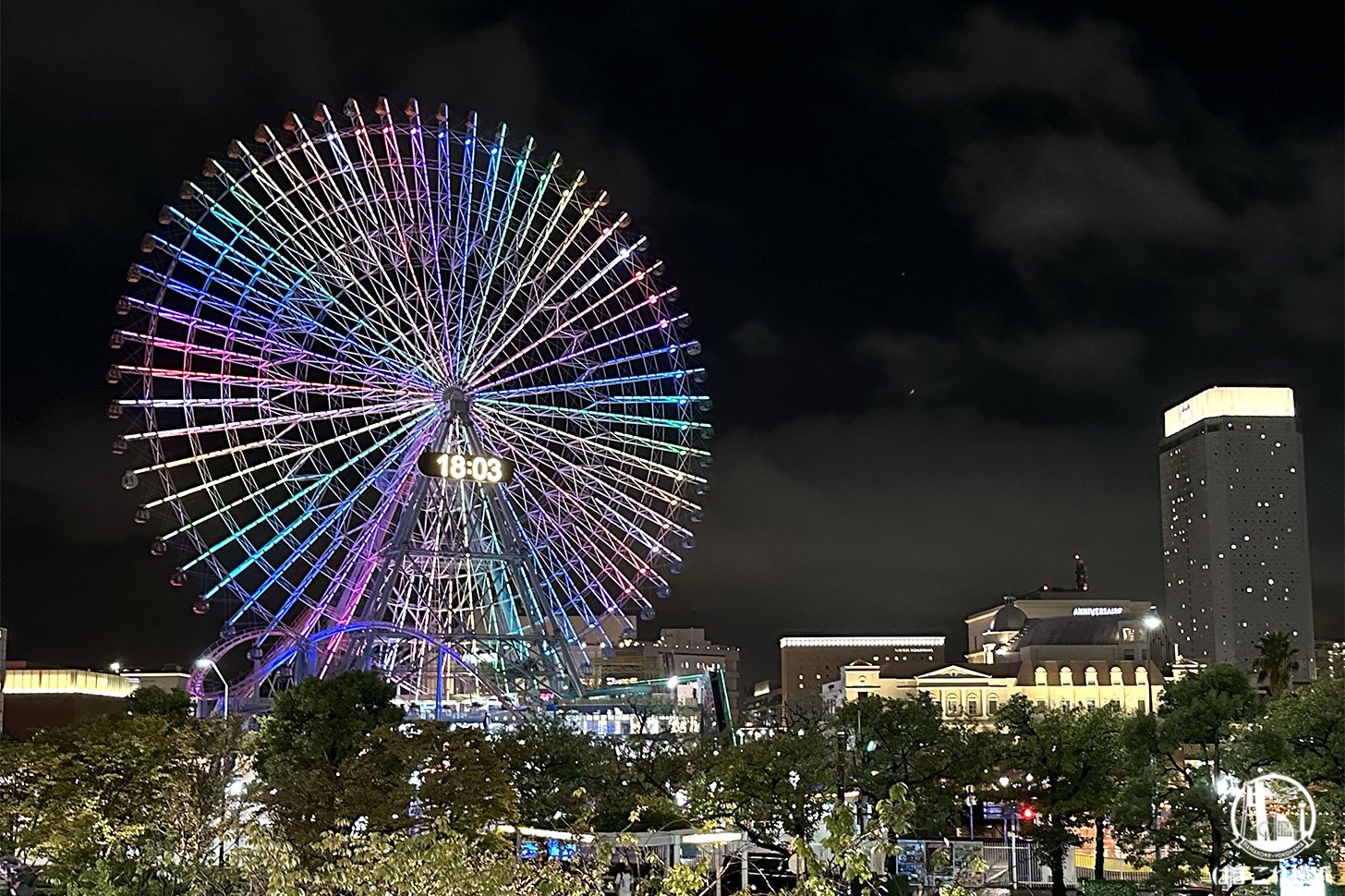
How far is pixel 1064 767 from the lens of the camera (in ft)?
177

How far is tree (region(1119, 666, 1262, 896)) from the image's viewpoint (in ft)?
139

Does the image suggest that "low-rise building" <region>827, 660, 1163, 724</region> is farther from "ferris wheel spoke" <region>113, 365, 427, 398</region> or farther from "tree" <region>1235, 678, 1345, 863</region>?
"tree" <region>1235, 678, 1345, 863</region>

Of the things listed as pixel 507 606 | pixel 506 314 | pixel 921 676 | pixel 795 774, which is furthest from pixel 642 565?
pixel 921 676

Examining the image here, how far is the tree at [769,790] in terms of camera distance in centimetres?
4988

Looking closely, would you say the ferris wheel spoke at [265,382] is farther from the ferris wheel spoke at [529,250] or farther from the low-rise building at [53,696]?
the low-rise building at [53,696]

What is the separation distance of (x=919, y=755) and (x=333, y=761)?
21745 mm

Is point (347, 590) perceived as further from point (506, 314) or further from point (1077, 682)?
point (1077, 682)

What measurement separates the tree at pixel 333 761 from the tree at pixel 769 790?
9.97 metres

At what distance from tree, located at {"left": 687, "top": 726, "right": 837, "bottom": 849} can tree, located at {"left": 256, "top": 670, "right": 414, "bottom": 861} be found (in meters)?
9.97

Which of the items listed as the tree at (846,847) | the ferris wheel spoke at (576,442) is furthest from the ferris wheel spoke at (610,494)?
the tree at (846,847)

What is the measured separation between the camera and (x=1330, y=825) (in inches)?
1528

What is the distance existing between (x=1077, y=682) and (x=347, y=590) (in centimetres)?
11108

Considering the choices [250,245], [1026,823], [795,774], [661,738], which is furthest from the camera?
[661,738]

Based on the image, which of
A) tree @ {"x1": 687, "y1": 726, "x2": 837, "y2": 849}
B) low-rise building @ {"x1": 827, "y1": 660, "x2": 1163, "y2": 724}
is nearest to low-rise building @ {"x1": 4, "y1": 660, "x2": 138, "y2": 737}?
tree @ {"x1": 687, "y1": 726, "x2": 837, "y2": 849}
